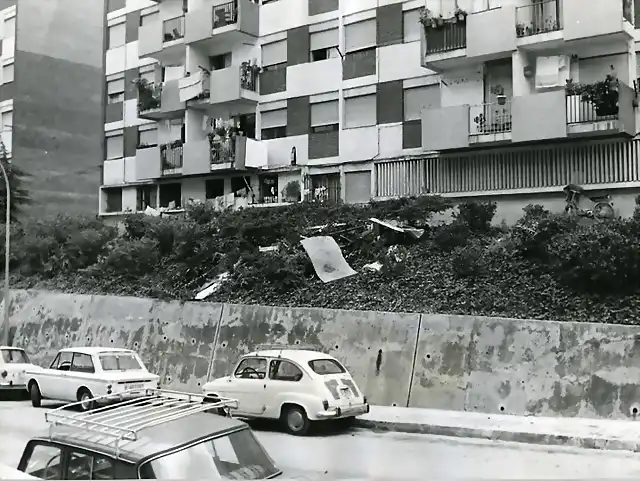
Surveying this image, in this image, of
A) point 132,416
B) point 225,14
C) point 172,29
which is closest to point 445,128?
point 225,14

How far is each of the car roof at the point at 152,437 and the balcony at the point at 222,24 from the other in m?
24.1

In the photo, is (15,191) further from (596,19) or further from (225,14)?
(596,19)

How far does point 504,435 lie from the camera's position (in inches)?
471

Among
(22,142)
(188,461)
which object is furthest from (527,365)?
(22,142)

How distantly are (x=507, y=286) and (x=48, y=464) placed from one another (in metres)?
13.1

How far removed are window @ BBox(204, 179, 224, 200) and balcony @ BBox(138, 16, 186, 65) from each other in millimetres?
5838

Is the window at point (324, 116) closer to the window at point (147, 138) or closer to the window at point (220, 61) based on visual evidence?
the window at point (220, 61)

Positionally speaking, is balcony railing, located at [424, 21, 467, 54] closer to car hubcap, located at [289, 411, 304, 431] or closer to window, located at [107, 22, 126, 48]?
car hubcap, located at [289, 411, 304, 431]

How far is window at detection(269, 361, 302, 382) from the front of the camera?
12875 millimetres

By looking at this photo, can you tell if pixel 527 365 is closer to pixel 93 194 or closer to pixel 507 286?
pixel 507 286

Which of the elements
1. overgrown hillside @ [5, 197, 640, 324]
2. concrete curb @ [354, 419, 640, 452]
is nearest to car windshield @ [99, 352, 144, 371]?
overgrown hillside @ [5, 197, 640, 324]

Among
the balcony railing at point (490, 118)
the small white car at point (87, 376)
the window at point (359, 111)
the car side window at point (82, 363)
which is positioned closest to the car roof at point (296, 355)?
the small white car at point (87, 376)

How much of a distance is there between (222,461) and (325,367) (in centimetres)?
857

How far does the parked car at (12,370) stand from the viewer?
18.0 meters
